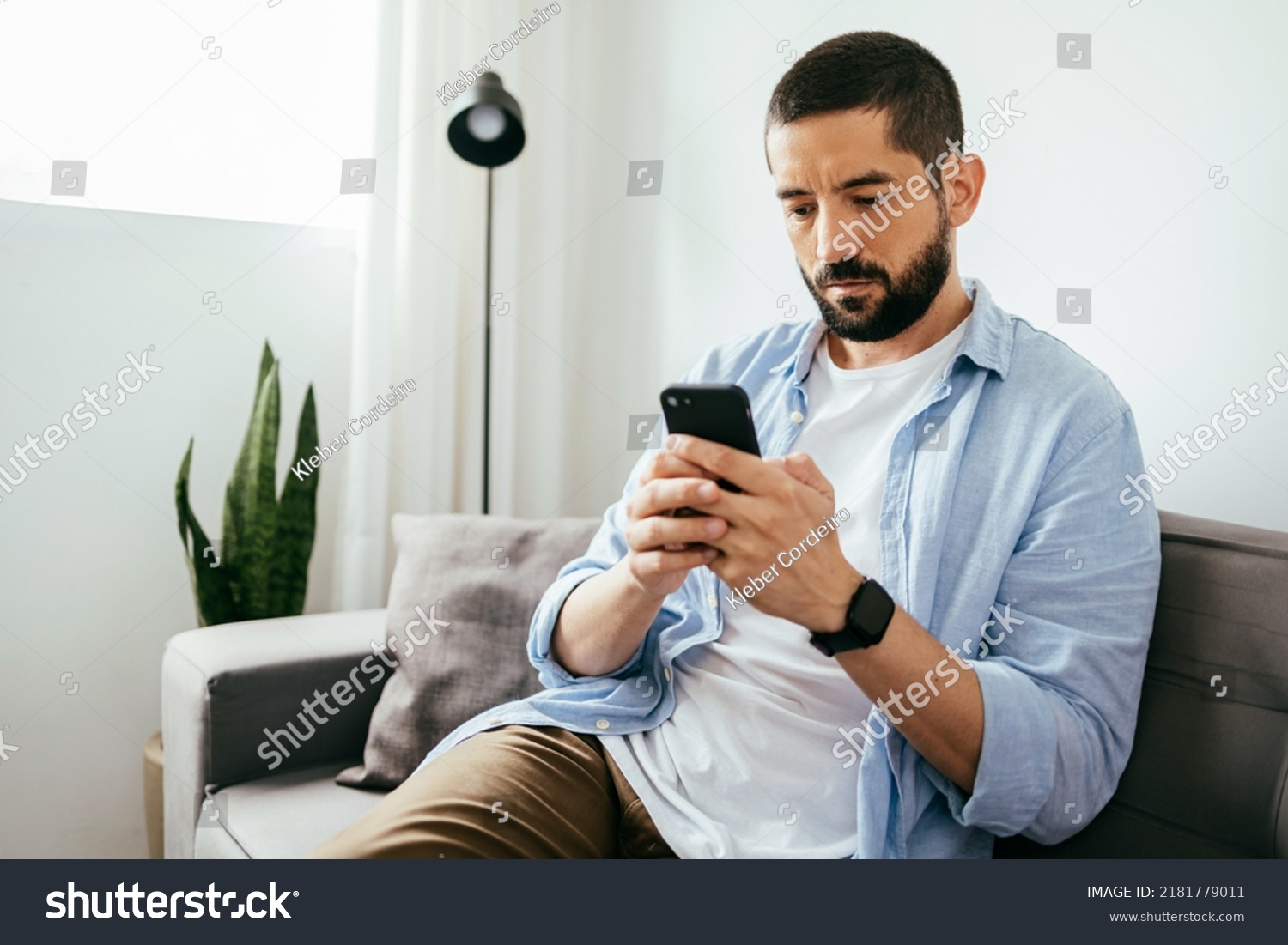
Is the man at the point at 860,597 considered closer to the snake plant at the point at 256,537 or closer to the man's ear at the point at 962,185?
the man's ear at the point at 962,185

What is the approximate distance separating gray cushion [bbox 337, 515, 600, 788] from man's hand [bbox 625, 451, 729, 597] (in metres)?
0.57

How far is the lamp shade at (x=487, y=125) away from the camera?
181 cm

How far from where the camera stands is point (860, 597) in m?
0.89

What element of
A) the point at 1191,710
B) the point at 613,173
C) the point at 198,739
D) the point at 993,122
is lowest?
the point at 198,739

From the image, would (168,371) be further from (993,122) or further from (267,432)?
(993,122)

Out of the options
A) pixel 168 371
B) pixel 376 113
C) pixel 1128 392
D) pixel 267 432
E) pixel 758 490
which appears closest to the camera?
pixel 758 490

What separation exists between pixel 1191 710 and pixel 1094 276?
65 centimetres

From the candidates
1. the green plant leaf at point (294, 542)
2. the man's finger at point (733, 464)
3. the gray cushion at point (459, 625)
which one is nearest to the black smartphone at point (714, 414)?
the man's finger at point (733, 464)

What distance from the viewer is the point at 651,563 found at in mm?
957

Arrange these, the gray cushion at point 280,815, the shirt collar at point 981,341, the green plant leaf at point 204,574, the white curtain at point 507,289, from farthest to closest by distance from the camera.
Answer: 1. the white curtain at point 507,289
2. the green plant leaf at point 204,574
3. the gray cushion at point 280,815
4. the shirt collar at point 981,341

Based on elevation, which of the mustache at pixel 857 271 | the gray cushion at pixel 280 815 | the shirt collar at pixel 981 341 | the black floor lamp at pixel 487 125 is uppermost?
the black floor lamp at pixel 487 125

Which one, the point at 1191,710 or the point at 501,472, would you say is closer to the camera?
the point at 1191,710

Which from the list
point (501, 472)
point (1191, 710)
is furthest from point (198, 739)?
point (1191, 710)

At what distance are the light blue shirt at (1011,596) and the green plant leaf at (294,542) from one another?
79 cm
